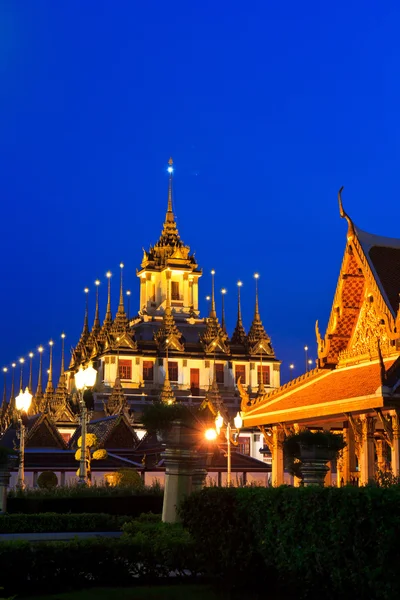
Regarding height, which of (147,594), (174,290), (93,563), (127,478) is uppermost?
(174,290)

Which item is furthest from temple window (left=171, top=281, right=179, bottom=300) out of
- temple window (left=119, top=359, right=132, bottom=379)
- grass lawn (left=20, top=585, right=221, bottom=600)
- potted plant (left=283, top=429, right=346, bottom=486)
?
grass lawn (left=20, top=585, right=221, bottom=600)

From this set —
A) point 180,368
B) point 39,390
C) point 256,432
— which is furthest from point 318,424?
point 39,390

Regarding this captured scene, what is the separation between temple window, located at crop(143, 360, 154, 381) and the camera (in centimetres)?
8725

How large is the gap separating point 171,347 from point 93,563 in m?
74.4

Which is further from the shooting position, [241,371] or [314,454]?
[241,371]

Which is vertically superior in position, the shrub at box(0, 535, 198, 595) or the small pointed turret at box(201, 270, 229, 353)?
the small pointed turret at box(201, 270, 229, 353)

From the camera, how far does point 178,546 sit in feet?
43.5

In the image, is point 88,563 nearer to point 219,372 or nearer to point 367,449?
point 367,449

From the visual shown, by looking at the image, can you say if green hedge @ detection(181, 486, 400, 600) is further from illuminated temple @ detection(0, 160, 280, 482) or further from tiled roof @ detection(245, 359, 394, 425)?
illuminated temple @ detection(0, 160, 280, 482)

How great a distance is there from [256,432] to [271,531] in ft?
210

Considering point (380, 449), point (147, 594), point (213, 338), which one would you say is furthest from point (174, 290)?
point (147, 594)

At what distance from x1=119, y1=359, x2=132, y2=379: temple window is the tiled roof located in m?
57.9

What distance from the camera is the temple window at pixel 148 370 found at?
87.2 meters

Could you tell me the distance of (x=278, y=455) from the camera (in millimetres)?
27062
